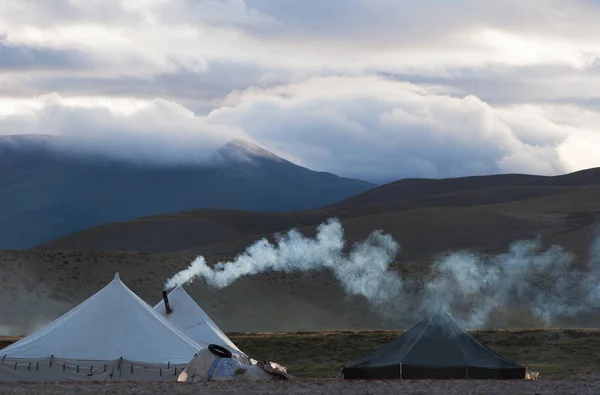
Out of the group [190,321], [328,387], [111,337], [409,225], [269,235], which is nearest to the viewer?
[328,387]

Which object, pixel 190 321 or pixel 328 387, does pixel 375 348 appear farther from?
pixel 328 387

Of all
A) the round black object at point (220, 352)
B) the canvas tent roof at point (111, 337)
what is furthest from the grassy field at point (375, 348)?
the round black object at point (220, 352)

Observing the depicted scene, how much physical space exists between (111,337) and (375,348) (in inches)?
630

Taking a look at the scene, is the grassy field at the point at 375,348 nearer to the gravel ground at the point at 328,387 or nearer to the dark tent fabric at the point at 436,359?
the dark tent fabric at the point at 436,359

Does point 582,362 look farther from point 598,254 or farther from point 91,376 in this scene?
point 598,254

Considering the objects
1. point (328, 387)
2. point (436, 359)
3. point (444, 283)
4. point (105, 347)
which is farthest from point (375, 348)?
point (444, 283)

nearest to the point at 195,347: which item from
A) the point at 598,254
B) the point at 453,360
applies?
the point at 453,360

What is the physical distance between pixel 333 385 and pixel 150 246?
5159 inches

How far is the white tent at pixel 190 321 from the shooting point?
106ft

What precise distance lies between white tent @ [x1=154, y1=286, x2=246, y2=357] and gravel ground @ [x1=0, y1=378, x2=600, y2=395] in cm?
987

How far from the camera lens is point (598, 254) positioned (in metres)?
98.7

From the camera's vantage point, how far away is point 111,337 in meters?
27.3

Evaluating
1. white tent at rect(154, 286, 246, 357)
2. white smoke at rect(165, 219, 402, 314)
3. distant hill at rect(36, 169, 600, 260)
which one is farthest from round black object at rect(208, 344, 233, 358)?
distant hill at rect(36, 169, 600, 260)

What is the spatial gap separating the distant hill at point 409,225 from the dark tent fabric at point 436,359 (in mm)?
82951
